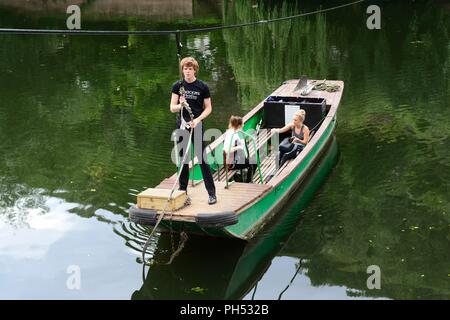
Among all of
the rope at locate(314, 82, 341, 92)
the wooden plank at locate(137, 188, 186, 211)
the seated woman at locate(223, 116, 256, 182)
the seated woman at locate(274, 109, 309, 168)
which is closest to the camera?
the wooden plank at locate(137, 188, 186, 211)

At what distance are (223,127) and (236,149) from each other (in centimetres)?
435

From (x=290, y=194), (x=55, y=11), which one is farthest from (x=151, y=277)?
(x=55, y=11)

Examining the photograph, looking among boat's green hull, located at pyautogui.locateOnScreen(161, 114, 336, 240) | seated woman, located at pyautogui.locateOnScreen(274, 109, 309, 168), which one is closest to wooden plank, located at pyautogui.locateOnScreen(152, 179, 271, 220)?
boat's green hull, located at pyautogui.locateOnScreen(161, 114, 336, 240)

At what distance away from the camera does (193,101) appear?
8102 millimetres

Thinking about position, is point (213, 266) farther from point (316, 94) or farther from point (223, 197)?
point (316, 94)

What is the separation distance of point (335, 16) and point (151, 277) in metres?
20.6

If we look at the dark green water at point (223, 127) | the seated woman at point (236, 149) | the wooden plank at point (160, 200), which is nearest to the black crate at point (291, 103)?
the dark green water at point (223, 127)

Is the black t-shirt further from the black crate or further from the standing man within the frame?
the black crate

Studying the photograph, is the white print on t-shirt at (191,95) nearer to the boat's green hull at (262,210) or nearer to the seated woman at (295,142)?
the boat's green hull at (262,210)

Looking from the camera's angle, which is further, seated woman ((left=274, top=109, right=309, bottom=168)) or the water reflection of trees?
seated woman ((left=274, top=109, right=309, bottom=168))

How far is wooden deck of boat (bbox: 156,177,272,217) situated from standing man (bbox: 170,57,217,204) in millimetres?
167

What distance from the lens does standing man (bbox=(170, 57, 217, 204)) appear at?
7980 mm

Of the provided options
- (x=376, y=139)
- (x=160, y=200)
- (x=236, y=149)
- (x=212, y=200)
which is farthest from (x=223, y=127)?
(x=160, y=200)
